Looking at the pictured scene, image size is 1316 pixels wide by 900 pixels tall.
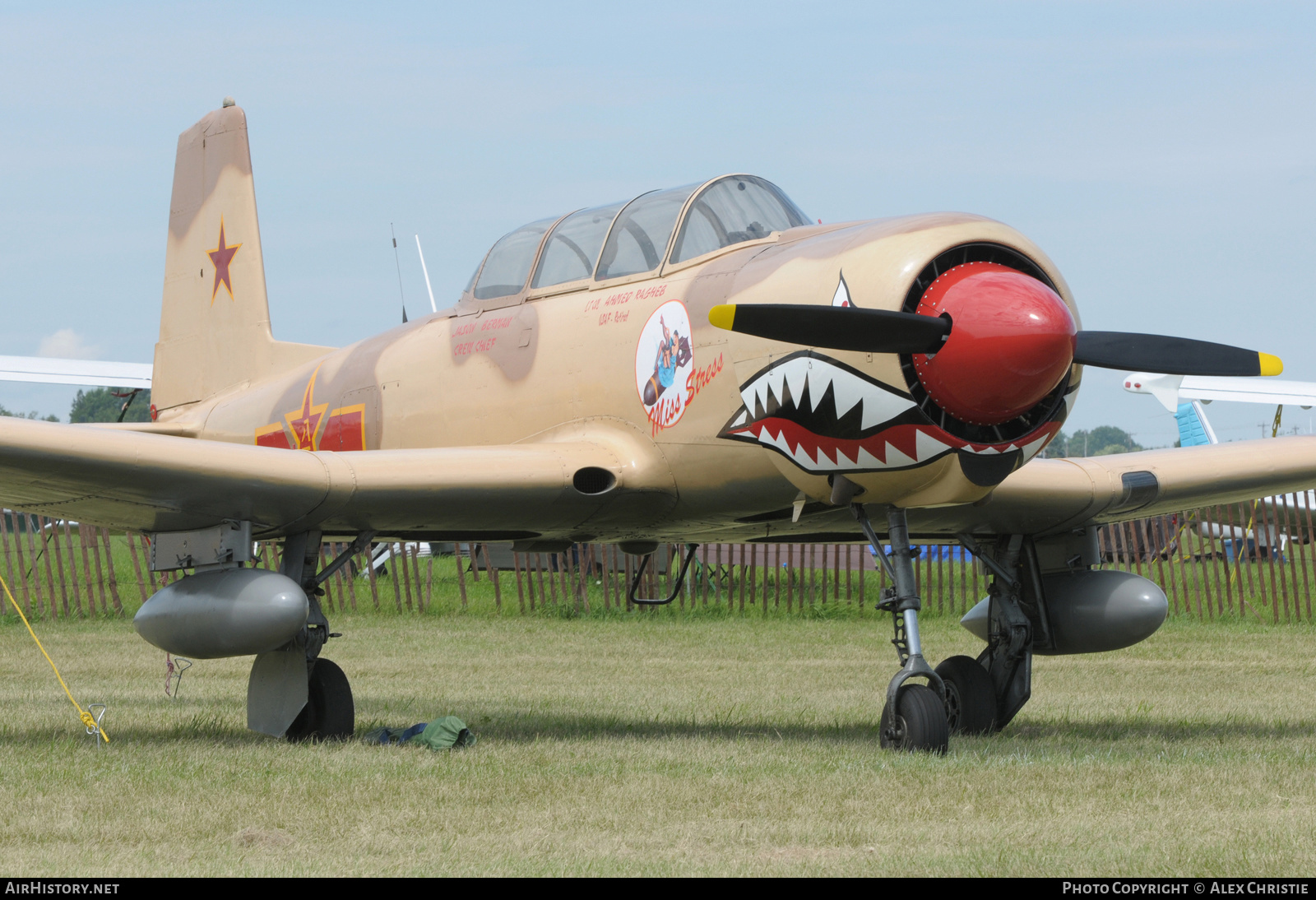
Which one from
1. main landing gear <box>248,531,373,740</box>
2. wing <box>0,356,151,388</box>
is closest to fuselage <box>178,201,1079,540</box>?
main landing gear <box>248,531,373,740</box>


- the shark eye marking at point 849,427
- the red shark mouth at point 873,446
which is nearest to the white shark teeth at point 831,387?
the shark eye marking at point 849,427

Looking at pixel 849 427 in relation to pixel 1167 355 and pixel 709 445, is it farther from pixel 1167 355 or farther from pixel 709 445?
pixel 1167 355

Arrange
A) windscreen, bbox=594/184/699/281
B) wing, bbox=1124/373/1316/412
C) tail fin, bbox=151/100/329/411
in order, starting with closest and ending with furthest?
windscreen, bbox=594/184/699/281 → tail fin, bbox=151/100/329/411 → wing, bbox=1124/373/1316/412

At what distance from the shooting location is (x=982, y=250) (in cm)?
731

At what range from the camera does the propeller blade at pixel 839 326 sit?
6.94m

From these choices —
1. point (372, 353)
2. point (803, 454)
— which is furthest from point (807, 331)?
point (372, 353)

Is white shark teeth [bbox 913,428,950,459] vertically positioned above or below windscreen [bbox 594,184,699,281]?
below

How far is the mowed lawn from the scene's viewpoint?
5.11m

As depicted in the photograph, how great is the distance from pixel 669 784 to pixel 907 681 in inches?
65.1

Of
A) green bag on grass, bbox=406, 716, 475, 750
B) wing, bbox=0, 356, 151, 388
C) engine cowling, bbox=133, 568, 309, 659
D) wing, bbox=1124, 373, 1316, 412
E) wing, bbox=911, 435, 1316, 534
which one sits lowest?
green bag on grass, bbox=406, 716, 475, 750

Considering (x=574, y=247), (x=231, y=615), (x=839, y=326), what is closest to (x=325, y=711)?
(x=231, y=615)

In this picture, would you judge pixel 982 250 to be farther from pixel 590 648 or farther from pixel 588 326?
pixel 590 648

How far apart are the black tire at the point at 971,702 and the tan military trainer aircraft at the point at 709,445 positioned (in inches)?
0.6

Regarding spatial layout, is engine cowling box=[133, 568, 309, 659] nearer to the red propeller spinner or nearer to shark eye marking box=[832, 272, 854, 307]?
shark eye marking box=[832, 272, 854, 307]
